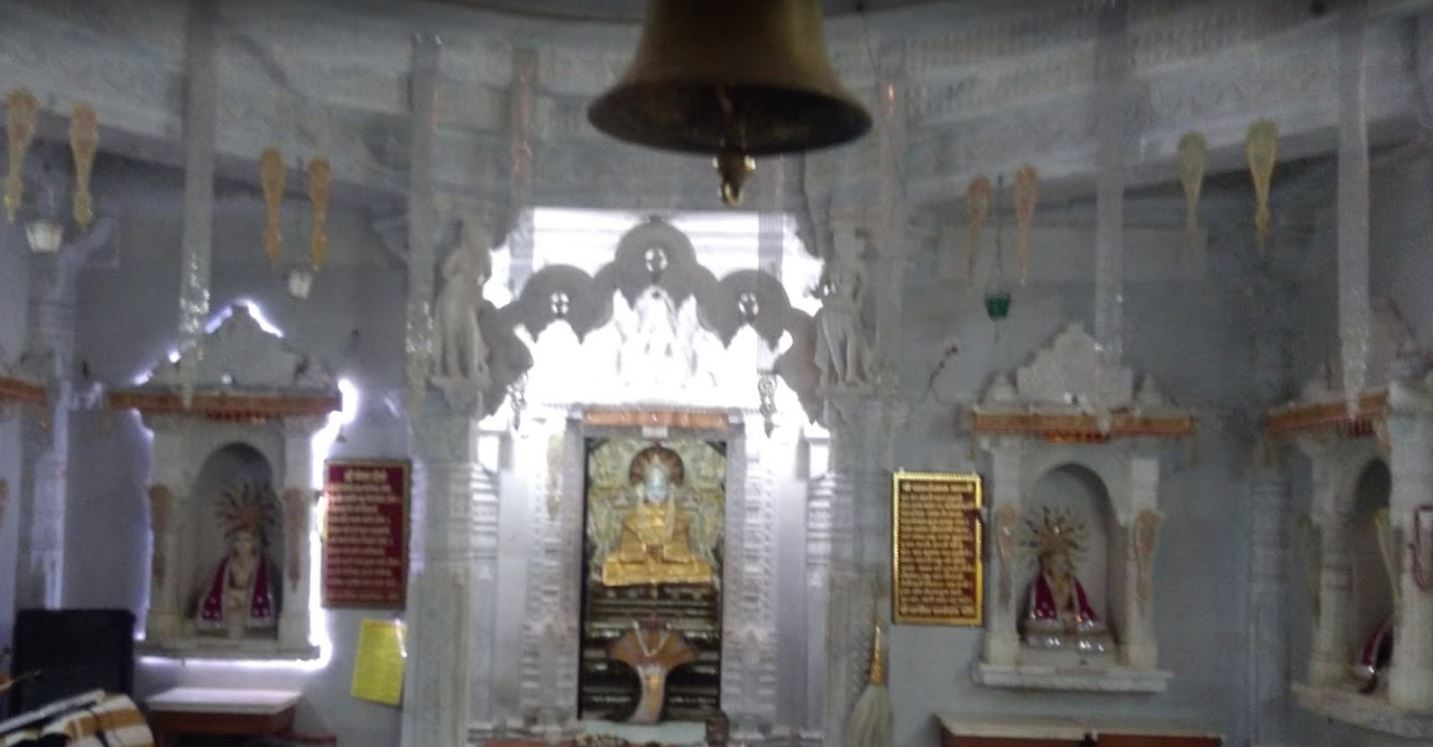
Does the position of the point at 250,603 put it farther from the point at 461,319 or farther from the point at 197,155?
the point at 197,155

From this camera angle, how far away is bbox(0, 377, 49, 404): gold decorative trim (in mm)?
7004

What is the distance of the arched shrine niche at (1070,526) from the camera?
759cm

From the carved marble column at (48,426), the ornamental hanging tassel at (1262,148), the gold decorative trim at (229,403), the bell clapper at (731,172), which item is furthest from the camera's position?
the gold decorative trim at (229,403)

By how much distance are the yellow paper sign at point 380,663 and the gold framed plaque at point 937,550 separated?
113 inches

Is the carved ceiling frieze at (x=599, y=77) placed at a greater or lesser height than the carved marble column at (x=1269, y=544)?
greater

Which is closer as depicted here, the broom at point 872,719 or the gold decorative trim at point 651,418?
the broom at point 872,719

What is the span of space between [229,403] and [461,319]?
1.65 meters

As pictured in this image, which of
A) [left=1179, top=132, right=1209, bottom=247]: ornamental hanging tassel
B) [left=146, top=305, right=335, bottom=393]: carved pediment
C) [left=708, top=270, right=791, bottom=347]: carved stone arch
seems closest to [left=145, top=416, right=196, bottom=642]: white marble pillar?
[left=146, top=305, right=335, bottom=393]: carved pediment

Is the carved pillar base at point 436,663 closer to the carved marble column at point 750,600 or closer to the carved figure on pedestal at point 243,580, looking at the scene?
the carved figure on pedestal at point 243,580

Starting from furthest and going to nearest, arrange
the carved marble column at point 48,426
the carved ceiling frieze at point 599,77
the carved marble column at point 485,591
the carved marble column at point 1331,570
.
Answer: the carved marble column at point 485,591 < the carved marble column at point 48,426 < the carved marble column at point 1331,570 < the carved ceiling frieze at point 599,77

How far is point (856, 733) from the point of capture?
6.78 metres

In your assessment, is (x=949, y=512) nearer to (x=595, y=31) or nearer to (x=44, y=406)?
(x=595, y=31)

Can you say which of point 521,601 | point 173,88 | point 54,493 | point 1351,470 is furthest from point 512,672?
point 1351,470

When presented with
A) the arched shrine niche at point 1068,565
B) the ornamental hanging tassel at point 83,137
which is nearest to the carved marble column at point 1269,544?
the arched shrine niche at point 1068,565
